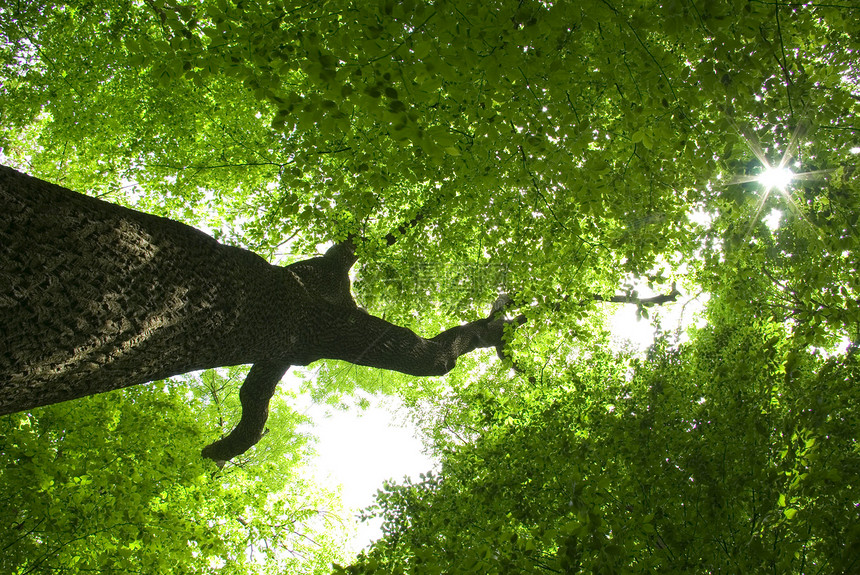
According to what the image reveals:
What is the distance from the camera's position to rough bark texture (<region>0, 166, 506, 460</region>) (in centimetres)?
193

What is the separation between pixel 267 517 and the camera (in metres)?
7.92

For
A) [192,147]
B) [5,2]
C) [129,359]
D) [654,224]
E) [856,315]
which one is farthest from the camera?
[192,147]

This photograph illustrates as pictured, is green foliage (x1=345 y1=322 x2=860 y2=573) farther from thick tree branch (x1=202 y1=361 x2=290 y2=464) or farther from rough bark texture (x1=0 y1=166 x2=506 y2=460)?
thick tree branch (x1=202 y1=361 x2=290 y2=464)

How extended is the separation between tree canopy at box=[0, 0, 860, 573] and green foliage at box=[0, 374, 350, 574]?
0.07 meters

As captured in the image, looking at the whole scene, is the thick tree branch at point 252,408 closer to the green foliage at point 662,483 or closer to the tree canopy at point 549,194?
the tree canopy at point 549,194

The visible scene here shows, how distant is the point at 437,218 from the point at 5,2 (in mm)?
5939

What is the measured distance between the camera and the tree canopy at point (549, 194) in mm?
2316

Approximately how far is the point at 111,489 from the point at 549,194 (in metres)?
5.97

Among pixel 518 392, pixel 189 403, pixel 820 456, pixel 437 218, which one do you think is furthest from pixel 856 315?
pixel 189 403

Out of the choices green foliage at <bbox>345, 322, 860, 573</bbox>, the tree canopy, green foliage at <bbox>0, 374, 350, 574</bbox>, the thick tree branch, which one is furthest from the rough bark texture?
green foliage at <bbox>0, 374, 350, 574</bbox>

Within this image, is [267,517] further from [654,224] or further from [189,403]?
[654,224]

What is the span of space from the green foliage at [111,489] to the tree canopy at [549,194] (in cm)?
7

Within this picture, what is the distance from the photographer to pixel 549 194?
4.42 metres

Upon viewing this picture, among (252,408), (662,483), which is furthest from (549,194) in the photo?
(252,408)
